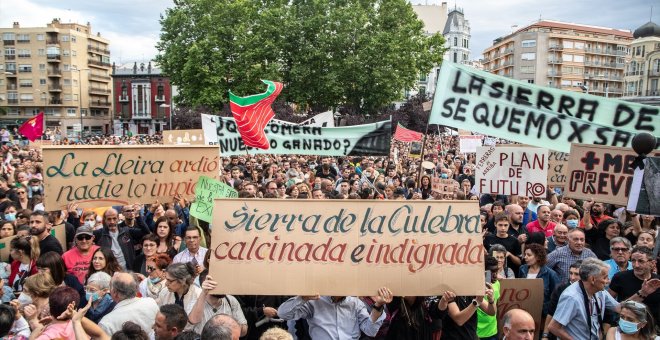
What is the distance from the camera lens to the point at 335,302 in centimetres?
453

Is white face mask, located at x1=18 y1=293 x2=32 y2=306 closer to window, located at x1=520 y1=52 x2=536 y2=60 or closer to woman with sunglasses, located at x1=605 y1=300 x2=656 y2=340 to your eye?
woman with sunglasses, located at x1=605 y1=300 x2=656 y2=340

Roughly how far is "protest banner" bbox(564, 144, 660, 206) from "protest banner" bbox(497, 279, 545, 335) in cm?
184

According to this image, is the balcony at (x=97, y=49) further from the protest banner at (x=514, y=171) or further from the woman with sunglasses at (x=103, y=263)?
the woman with sunglasses at (x=103, y=263)

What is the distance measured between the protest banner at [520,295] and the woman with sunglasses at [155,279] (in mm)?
3205

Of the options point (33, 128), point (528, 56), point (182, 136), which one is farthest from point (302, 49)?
point (528, 56)

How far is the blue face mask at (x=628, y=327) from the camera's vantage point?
Answer: 13.2 feet

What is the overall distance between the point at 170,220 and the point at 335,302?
11.5 ft

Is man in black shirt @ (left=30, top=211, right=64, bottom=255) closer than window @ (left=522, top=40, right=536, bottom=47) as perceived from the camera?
Yes

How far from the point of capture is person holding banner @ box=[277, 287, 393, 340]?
450cm

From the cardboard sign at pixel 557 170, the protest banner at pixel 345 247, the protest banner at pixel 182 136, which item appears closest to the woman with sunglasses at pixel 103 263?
the protest banner at pixel 345 247

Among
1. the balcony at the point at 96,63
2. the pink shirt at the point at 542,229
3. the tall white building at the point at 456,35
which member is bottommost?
the pink shirt at the point at 542,229

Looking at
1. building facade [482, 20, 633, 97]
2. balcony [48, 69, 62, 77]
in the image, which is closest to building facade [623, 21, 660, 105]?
building facade [482, 20, 633, 97]

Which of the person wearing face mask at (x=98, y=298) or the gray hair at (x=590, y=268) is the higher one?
the gray hair at (x=590, y=268)

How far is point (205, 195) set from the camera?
6.88 m
